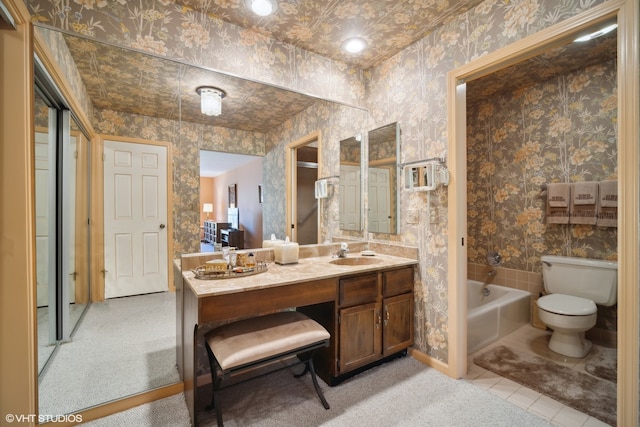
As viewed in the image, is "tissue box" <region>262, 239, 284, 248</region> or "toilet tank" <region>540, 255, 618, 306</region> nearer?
"tissue box" <region>262, 239, 284, 248</region>

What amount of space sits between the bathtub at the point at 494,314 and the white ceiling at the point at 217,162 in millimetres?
2315

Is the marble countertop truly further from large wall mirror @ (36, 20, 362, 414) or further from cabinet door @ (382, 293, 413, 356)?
large wall mirror @ (36, 20, 362, 414)

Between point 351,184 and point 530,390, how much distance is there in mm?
2012

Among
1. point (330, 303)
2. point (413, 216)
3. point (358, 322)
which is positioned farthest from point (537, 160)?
point (330, 303)

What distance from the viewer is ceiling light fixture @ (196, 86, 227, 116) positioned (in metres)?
1.90

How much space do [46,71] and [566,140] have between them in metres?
4.12

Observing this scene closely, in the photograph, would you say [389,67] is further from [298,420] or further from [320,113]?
[298,420]

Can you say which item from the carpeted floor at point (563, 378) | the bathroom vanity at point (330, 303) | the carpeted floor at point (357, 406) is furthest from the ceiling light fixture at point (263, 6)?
the carpeted floor at point (563, 378)

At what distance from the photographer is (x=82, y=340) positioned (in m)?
1.65

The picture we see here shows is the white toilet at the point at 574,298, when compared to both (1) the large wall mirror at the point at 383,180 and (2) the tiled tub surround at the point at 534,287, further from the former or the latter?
(1) the large wall mirror at the point at 383,180

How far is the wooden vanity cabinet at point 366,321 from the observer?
1854mm

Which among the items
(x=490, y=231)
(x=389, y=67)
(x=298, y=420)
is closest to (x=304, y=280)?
(x=298, y=420)

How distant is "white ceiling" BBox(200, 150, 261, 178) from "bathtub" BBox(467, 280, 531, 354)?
2.32 meters

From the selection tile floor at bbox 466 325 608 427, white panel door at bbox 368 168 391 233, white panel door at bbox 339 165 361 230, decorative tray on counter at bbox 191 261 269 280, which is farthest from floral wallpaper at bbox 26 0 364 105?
tile floor at bbox 466 325 608 427
